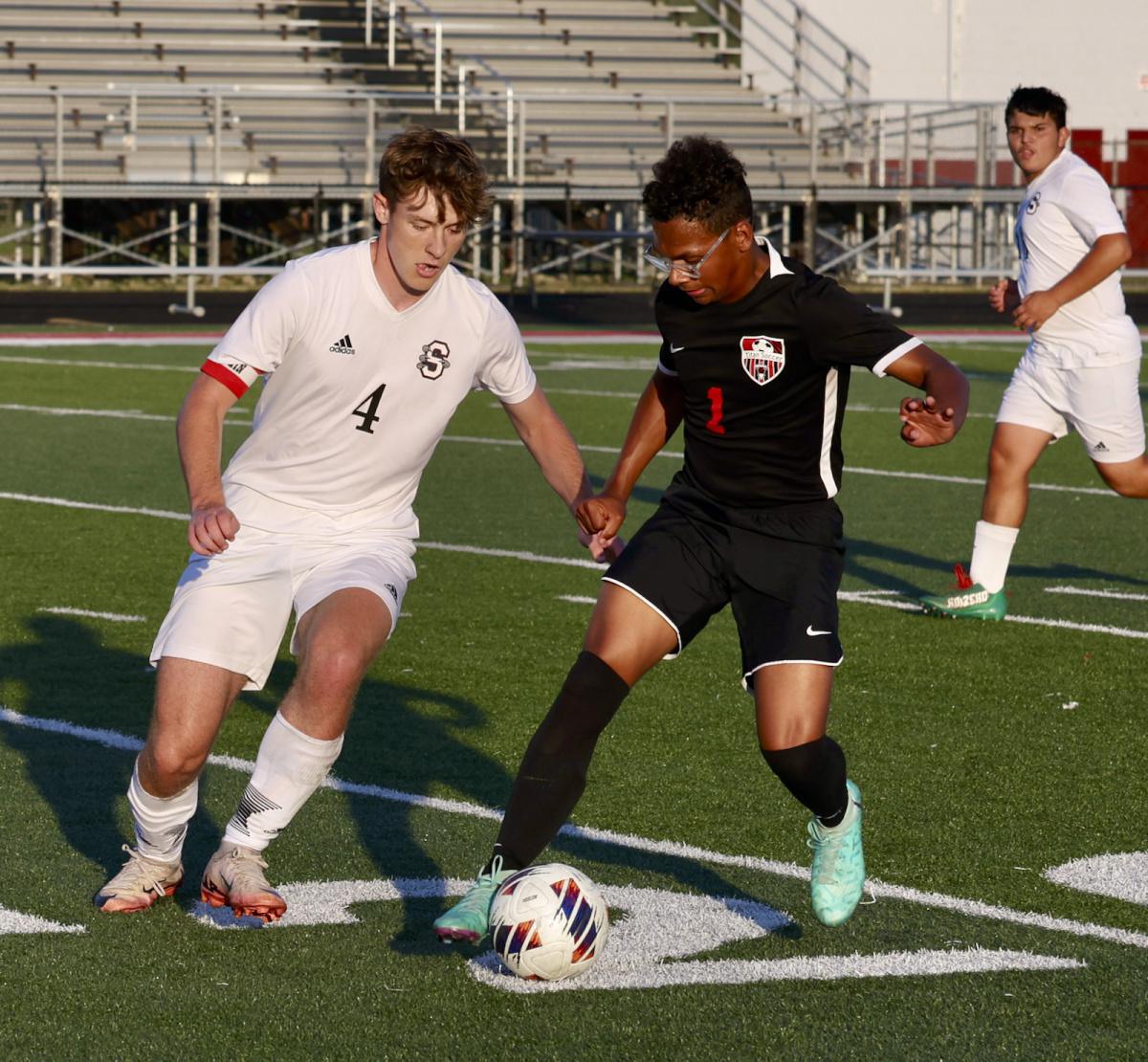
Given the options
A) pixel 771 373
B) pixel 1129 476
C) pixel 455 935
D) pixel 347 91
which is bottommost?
pixel 455 935

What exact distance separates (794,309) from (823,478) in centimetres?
43

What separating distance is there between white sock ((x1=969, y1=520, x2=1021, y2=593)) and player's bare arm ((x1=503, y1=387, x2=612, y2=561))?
3849mm

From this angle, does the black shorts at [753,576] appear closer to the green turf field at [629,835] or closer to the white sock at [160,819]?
the green turf field at [629,835]

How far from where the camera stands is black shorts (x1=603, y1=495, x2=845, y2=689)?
→ 4.67m

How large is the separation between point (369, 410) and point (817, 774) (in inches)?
51.9

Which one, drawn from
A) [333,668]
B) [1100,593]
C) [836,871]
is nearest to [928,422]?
[836,871]

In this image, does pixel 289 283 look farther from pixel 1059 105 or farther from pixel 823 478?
pixel 1059 105

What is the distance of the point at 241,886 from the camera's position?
4508 mm

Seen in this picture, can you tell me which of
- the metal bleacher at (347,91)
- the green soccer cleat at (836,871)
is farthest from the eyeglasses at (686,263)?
the metal bleacher at (347,91)

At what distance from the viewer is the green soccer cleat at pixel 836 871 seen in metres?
4.48

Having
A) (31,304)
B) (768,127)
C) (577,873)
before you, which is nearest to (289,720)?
(577,873)

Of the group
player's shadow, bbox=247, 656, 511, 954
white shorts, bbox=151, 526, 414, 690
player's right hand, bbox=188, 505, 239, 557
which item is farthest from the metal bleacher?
player's right hand, bbox=188, 505, 239, 557

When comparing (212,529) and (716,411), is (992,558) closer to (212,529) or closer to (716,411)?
(716,411)

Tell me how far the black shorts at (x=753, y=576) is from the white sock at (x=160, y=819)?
3.60 ft
